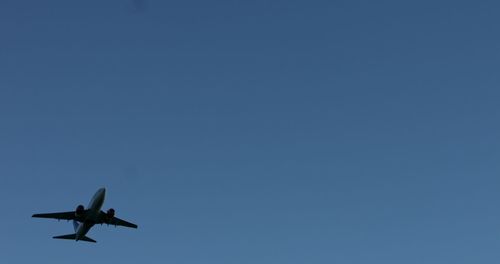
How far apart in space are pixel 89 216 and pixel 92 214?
2.60ft

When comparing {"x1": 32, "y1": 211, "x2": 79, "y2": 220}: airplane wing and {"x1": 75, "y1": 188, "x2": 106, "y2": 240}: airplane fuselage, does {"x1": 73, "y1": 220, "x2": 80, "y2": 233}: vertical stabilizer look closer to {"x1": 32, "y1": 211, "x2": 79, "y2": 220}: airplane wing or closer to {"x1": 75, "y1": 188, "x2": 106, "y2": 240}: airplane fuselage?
{"x1": 75, "y1": 188, "x2": 106, "y2": 240}: airplane fuselage

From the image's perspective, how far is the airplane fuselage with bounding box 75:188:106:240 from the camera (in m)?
128

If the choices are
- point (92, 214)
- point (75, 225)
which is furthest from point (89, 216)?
point (75, 225)

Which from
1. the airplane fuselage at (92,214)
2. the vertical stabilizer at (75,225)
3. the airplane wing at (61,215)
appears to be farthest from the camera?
the vertical stabilizer at (75,225)

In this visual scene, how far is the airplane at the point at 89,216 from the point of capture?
129 m

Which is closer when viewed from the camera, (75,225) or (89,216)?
(89,216)

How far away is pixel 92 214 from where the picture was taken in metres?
132

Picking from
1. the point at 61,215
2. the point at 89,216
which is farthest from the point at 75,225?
the point at 89,216

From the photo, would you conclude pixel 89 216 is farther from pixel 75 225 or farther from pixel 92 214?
pixel 75 225

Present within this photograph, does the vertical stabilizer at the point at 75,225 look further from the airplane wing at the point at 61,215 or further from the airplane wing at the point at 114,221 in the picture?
the airplane wing at the point at 114,221

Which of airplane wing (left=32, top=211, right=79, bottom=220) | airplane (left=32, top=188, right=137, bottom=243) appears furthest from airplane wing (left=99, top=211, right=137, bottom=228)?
airplane wing (left=32, top=211, right=79, bottom=220)

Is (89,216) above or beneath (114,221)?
beneath

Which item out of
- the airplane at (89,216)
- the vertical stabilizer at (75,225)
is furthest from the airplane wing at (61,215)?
the vertical stabilizer at (75,225)

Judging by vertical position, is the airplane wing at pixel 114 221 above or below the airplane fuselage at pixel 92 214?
above
